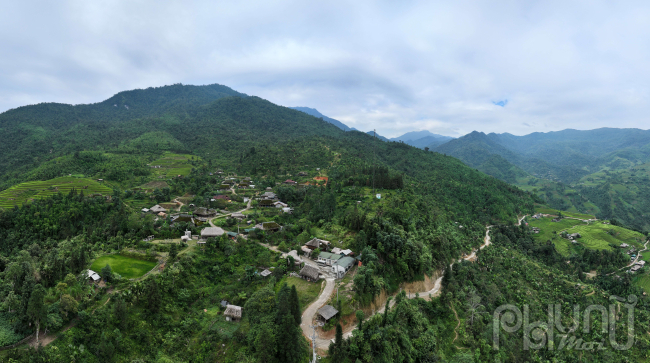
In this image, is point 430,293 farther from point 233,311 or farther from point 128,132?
point 128,132

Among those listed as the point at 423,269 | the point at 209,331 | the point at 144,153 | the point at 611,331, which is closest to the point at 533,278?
the point at 611,331

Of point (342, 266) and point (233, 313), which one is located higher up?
point (342, 266)

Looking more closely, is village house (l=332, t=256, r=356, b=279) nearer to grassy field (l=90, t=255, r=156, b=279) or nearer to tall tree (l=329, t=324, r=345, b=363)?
tall tree (l=329, t=324, r=345, b=363)

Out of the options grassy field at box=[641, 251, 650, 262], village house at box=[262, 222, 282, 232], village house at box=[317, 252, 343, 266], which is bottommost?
grassy field at box=[641, 251, 650, 262]

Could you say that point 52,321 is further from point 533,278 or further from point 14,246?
point 533,278

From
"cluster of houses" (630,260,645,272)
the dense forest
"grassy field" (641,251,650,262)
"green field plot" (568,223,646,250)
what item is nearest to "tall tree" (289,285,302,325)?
the dense forest

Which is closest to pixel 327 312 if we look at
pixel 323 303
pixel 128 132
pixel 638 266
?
pixel 323 303
